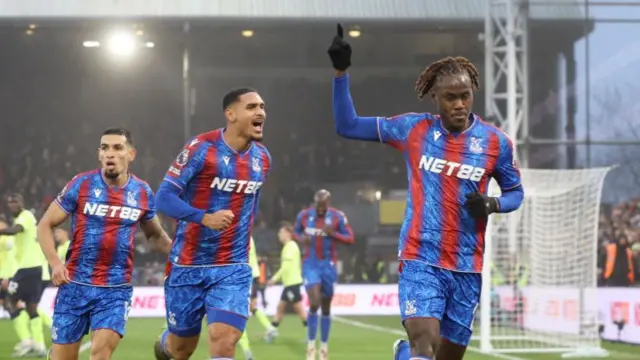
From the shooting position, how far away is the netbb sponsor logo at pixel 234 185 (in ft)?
26.5

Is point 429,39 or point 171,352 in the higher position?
point 429,39

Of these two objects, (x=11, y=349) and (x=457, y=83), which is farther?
(x=11, y=349)

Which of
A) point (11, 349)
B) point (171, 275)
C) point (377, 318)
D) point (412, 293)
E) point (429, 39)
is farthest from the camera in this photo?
point (429, 39)

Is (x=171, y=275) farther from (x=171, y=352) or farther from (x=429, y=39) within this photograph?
(x=429, y=39)

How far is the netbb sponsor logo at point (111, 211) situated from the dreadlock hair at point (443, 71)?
2740 millimetres

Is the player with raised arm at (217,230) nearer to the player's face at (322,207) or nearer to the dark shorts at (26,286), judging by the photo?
the dark shorts at (26,286)

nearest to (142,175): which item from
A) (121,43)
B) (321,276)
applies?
(121,43)

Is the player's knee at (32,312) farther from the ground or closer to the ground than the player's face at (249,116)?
closer to the ground

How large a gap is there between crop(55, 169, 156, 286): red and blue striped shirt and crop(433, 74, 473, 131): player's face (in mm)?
2987

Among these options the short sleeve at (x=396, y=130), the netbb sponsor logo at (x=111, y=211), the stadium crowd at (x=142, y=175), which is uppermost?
the stadium crowd at (x=142, y=175)

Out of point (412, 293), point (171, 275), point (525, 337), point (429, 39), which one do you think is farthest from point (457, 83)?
point (429, 39)

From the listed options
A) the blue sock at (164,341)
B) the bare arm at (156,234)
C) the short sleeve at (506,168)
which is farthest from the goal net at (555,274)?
the short sleeve at (506,168)

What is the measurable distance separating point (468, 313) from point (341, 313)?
20815 millimetres

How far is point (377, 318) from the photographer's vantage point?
26.5 meters
